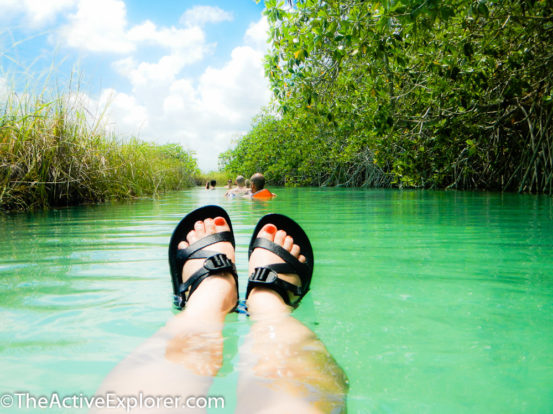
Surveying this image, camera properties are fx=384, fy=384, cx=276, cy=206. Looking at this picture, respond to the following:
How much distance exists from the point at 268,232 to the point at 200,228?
0.37 metres

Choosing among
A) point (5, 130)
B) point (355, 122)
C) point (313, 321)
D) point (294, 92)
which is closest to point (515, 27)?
point (355, 122)

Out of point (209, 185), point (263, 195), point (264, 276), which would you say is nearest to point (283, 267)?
point (264, 276)

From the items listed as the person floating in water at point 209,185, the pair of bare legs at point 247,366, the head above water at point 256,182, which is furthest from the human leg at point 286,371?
the person floating in water at point 209,185

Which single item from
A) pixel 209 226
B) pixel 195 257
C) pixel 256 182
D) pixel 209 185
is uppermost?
pixel 209 185

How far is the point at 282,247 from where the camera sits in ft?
5.94

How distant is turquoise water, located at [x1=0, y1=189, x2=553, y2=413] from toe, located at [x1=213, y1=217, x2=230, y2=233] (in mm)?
225

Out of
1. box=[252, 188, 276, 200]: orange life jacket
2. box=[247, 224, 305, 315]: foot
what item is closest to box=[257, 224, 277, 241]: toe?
box=[247, 224, 305, 315]: foot

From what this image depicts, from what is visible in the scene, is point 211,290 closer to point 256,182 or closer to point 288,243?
point 288,243

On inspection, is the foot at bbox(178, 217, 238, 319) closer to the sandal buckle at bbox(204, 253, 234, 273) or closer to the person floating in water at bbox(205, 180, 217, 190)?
the sandal buckle at bbox(204, 253, 234, 273)

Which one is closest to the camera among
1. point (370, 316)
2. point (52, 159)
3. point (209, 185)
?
point (370, 316)

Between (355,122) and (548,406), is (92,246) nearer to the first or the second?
(548,406)

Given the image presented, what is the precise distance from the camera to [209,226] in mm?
2014

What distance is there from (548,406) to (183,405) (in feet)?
2.30

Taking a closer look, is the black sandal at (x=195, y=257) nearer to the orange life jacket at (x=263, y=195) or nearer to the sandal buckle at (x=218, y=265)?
the sandal buckle at (x=218, y=265)
